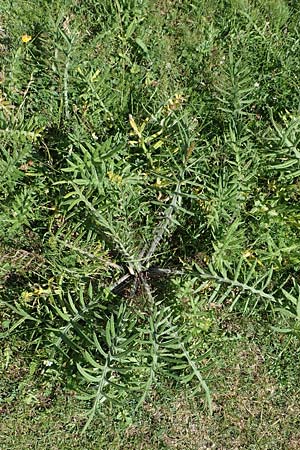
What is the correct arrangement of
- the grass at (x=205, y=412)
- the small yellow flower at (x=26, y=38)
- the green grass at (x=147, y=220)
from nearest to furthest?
the green grass at (x=147, y=220), the grass at (x=205, y=412), the small yellow flower at (x=26, y=38)

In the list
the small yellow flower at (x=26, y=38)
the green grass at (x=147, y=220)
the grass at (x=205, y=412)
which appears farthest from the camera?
the small yellow flower at (x=26, y=38)

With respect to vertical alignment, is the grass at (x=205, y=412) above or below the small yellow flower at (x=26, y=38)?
below

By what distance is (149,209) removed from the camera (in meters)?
3.12

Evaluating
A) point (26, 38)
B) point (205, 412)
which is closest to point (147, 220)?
point (205, 412)

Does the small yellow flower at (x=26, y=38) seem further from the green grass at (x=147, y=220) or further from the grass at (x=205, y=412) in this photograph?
the grass at (x=205, y=412)

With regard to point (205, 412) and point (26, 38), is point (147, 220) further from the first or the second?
point (26, 38)

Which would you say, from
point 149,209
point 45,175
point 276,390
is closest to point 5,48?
point 45,175

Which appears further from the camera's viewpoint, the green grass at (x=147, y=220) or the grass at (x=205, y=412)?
the grass at (x=205, y=412)

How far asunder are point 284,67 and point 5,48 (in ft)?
5.79

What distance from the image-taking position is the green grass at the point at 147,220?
110 inches

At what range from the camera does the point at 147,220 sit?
304cm

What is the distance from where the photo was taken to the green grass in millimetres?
2799

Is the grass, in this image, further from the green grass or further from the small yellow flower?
the small yellow flower

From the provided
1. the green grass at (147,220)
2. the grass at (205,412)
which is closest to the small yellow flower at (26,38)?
the green grass at (147,220)
